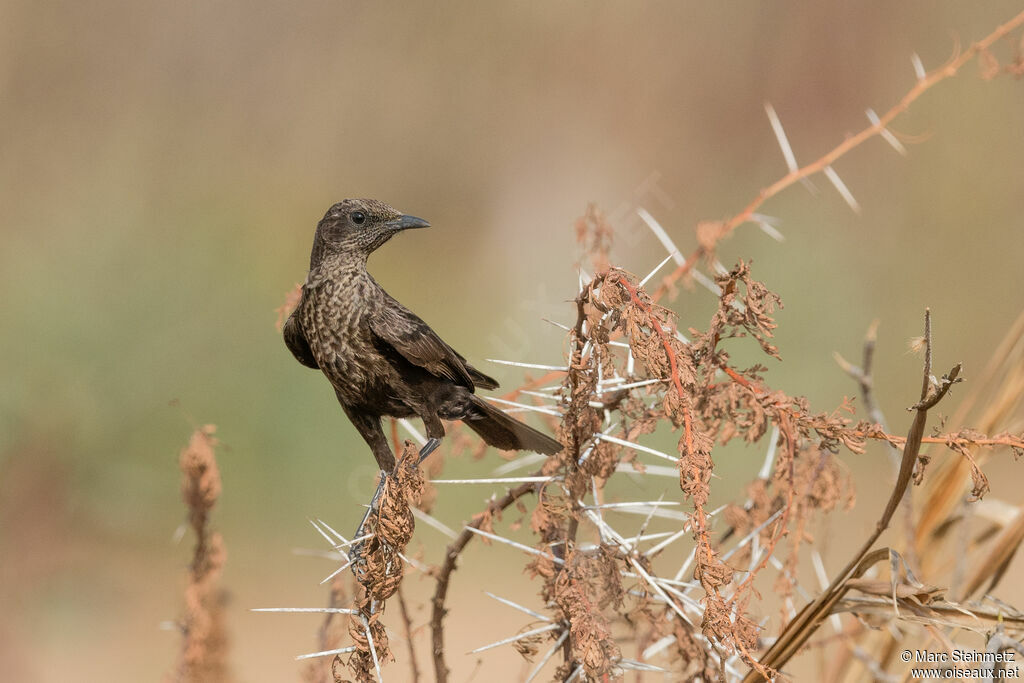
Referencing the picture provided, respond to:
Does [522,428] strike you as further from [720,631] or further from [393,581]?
[720,631]

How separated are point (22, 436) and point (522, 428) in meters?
4.44

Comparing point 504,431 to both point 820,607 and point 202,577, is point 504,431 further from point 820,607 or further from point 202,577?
point 202,577

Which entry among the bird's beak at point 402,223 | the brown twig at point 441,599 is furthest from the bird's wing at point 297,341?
the brown twig at point 441,599

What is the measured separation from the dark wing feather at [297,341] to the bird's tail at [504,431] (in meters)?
0.35

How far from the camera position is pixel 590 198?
6.16m

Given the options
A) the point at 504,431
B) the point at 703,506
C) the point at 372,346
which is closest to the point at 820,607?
the point at 703,506

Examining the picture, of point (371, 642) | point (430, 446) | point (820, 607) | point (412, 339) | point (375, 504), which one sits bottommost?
point (820, 607)

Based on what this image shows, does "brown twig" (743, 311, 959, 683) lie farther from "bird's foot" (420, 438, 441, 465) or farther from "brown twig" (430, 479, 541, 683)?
"bird's foot" (420, 438, 441, 465)

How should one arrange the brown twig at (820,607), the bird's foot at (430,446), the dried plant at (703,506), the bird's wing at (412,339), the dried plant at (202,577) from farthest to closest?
the dried plant at (202,577) < the bird's foot at (430,446) < the bird's wing at (412,339) < the brown twig at (820,607) < the dried plant at (703,506)

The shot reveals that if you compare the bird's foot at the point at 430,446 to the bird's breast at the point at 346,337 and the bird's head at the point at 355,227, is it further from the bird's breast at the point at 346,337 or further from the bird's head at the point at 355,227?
the bird's head at the point at 355,227

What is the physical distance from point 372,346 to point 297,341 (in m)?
0.22

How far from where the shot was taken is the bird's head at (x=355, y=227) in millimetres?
1994

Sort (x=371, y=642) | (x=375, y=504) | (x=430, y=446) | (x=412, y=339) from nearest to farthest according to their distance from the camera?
1. (x=371, y=642)
2. (x=375, y=504)
3. (x=412, y=339)
4. (x=430, y=446)

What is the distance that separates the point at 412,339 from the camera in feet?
6.35
